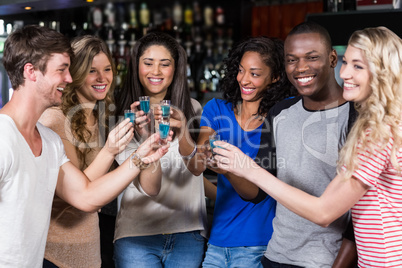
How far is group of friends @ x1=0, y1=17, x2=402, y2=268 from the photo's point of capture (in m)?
1.60

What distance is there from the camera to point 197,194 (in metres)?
2.40

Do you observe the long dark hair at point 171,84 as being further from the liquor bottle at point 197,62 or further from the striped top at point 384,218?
the liquor bottle at point 197,62

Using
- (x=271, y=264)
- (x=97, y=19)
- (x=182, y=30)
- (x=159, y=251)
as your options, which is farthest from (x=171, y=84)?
(x=182, y=30)

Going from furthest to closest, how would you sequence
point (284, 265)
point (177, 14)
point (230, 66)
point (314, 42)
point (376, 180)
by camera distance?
point (177, 14)
point (230, 66)
point (314, 42)
point (284, 265)
point (376, 180)

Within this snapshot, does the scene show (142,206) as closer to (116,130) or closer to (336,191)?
(116,130)

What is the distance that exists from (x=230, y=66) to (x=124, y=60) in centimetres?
275

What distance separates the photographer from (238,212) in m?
2.28

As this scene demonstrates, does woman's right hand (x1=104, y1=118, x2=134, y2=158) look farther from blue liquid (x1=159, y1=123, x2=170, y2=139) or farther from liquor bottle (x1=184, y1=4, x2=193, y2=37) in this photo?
liquor bottle (x1=184, y1=4, x2=193, y2=37)

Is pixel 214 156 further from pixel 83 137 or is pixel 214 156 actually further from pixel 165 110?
pixel 83 137

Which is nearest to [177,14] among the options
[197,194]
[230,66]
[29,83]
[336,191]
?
[230,66]

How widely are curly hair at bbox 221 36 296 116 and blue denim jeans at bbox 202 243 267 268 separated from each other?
673 mm

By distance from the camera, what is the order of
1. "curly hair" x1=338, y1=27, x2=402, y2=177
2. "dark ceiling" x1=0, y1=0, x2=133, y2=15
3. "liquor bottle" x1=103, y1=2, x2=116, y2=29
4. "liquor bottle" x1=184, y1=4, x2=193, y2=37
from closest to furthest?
"curly hair" x1=338, y1=27, x2=402, y2=177
"dark ceiling" x1=0, y1=0, x2=133, y2=15
"liquor bottle" x1=103, y1=2, x2=116, y2=29
"liquor bottle" x1=184, y1=4, x2=193, y2=37

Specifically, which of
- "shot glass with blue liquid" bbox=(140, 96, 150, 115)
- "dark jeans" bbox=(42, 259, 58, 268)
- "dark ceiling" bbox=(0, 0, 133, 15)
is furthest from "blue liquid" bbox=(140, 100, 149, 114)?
"dark ceiling" bbox=(0, 0, 133, 15)

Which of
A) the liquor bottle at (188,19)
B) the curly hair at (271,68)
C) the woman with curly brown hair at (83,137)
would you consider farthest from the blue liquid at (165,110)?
the liquor bottle at (188,19)
